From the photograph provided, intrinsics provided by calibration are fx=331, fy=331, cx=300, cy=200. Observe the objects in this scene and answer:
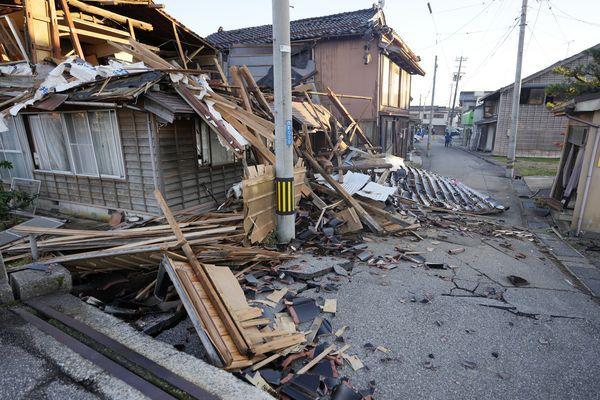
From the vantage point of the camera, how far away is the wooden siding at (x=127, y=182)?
802 cm

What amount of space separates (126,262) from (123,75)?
178 inches

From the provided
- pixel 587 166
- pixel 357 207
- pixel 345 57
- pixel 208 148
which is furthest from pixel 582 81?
pixel 208 148

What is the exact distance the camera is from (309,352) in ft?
12.5

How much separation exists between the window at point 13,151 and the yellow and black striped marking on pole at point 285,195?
8733mm

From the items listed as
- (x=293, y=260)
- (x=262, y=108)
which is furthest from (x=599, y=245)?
(x=262, y=108)

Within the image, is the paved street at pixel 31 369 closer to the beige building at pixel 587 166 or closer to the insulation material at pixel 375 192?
the insulation material at pixel 375 192

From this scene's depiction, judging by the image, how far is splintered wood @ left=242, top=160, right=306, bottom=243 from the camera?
6.40 meters

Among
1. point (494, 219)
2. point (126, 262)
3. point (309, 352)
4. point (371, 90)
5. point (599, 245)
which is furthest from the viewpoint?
point (371, 90)

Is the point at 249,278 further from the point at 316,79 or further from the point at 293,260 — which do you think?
the point at 316,79

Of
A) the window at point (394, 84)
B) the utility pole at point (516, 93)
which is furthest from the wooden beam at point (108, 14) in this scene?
the utility pole at point (516, 93)

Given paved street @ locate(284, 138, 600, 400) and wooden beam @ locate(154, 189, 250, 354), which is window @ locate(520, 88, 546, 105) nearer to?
paved street @ locate(284, 138, 600, 400)

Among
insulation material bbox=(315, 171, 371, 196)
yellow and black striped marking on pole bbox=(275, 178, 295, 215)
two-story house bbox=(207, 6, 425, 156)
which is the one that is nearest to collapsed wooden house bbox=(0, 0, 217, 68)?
two-story house bbox=(207, 6, 425, 156)

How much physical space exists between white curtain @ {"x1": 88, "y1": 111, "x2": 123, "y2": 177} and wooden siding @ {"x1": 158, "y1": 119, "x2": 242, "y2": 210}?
1385 mm

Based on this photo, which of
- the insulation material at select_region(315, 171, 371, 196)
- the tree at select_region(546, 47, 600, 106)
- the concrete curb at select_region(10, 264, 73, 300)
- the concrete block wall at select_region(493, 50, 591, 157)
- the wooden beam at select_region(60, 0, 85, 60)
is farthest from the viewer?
the concrete block wall at select_region(493, 50, 591, 157)
